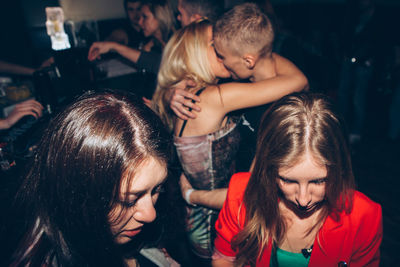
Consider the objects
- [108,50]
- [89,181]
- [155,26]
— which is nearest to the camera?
[89,181]

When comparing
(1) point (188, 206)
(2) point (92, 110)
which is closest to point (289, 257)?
(1) point (188, 206)

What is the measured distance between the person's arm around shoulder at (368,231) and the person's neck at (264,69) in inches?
34.1

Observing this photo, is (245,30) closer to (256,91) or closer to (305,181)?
(256,91)

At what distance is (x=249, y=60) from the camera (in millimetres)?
1495

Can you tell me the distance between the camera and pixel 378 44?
3.51 meters

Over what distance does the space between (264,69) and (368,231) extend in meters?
1.01

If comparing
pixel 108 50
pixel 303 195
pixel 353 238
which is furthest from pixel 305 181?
pixel 108 50

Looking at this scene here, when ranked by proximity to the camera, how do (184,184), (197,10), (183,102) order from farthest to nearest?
(197,10)
(184,184)
(183,102)

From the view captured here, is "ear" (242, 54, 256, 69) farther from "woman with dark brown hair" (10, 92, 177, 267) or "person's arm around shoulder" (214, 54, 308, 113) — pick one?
"woman with dark brown hair" (10, 92, 177, 267)

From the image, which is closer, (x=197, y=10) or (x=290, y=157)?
(x=290, y=157)

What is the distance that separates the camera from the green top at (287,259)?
111 centimetres

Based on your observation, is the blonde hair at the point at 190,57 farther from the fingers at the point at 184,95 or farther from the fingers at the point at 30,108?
the fingers at the point at 30,108

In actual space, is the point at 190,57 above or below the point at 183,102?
above

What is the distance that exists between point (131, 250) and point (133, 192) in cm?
45
